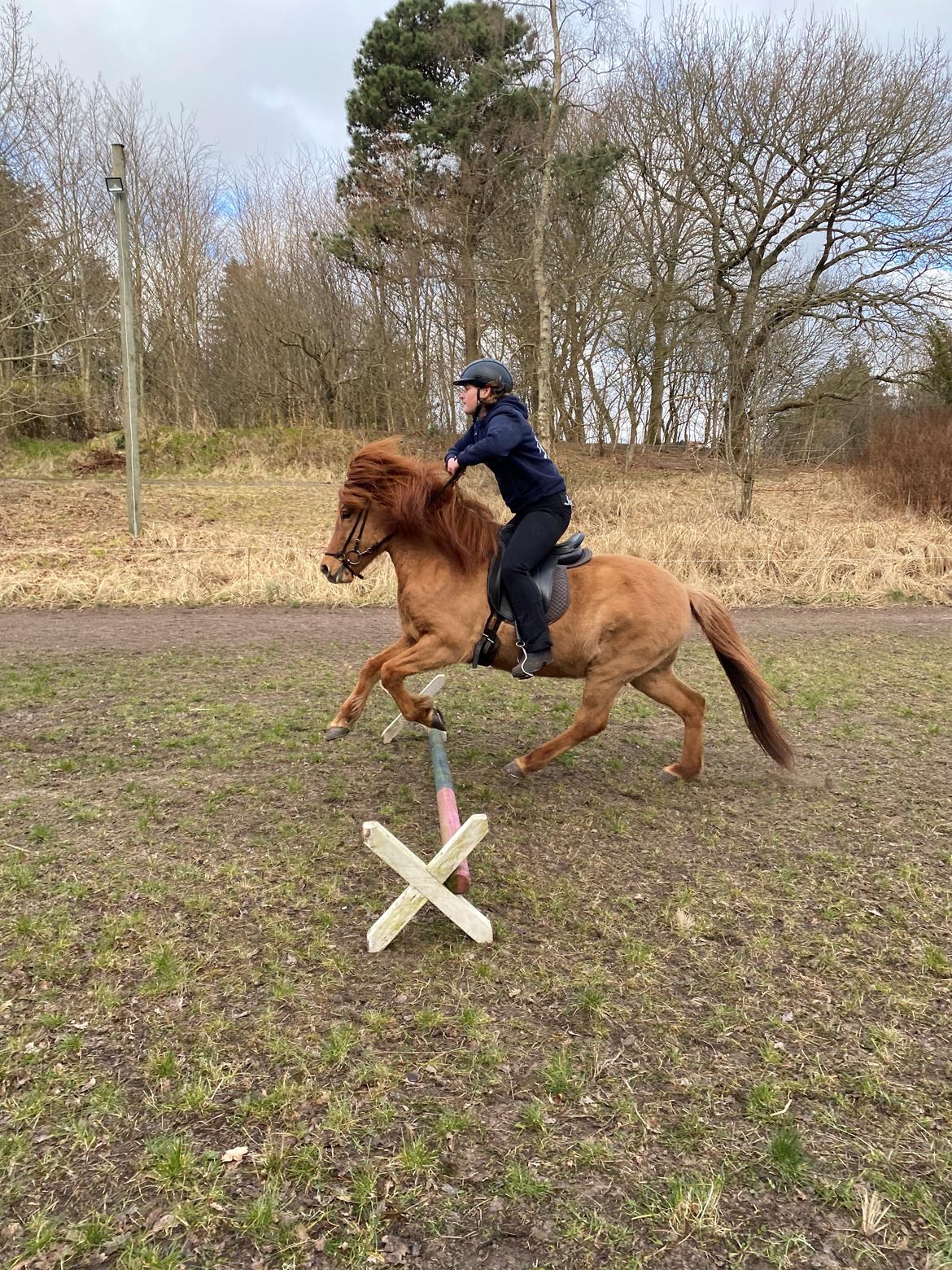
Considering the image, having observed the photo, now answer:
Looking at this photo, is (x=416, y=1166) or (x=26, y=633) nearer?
(x=416, y=1166)

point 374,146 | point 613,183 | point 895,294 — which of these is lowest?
point 895,294

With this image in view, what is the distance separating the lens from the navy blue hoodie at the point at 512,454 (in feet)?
12.9

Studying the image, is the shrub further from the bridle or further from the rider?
the bridle

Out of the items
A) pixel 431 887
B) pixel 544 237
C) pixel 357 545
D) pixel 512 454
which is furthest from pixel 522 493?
pixel 544 237

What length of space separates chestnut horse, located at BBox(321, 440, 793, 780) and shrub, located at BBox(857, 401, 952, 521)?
1300 centimetres

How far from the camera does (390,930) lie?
293 centimetres

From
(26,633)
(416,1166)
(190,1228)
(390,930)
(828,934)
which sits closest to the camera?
(190,1228)

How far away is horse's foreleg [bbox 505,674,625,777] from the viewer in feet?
14.8

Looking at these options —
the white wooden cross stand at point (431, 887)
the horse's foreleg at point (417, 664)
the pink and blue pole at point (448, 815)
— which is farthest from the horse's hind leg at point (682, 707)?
the white wooden cross stand at point (431, 887)

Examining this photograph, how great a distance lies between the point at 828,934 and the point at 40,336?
22.9m

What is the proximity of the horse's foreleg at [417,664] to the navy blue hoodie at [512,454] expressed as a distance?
878mm

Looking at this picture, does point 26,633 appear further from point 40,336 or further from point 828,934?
point 40,336

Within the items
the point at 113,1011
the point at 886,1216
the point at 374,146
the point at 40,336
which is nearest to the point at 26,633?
the point at 113,1011

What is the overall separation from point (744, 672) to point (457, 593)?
1.93 meters
